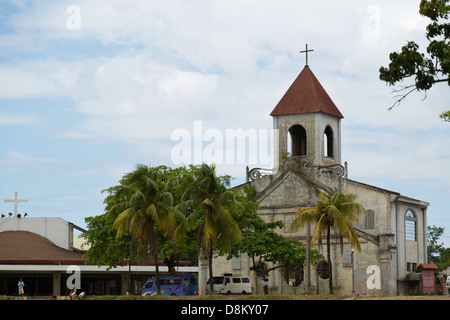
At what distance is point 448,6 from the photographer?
3328 centimetres

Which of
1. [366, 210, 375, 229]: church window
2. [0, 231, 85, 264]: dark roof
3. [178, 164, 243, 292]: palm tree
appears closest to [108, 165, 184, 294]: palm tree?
[178, 164, 243, 292]: palm tree

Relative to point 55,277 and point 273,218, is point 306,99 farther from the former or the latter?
point 55,277

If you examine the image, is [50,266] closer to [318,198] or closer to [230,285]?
[230,285]

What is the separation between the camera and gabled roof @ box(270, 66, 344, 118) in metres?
70.7

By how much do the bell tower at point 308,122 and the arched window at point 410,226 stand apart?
7981 millimetres

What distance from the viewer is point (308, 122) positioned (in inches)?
2776

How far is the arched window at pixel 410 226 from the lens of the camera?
6751 cm

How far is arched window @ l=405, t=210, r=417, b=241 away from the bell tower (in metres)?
7.98

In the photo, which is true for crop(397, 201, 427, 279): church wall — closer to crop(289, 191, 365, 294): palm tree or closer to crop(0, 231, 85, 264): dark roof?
crop(289, 191, 365, 294): palm tree

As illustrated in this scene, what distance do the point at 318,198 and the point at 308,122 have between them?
7495mm

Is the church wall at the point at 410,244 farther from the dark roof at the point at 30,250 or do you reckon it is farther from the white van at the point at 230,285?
the dark roof at the point at 30,250
